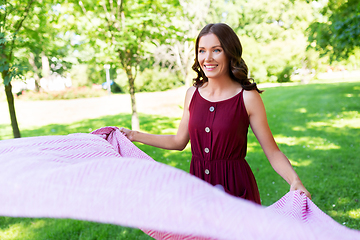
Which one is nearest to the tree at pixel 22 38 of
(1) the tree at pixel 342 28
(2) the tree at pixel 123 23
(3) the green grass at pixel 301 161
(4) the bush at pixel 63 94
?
(2) the tree at pixel 123 23

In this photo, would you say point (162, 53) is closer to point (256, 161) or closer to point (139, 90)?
point (139, 90)

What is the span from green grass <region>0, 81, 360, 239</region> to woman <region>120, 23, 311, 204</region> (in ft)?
7.72

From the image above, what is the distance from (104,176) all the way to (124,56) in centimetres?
882

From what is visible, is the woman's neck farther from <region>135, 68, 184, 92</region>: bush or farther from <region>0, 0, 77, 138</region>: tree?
<region>135, 68, 184, 92</region>: bush

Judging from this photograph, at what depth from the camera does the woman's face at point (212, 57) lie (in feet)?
6.45

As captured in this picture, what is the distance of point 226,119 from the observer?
1982mm

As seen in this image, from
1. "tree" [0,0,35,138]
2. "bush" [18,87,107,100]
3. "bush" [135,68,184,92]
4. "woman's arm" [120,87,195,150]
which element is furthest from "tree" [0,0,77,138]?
"bush" [135,68,184,92]

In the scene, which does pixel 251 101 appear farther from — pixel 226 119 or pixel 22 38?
pixel 22 38

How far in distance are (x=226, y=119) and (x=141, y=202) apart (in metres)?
1.08

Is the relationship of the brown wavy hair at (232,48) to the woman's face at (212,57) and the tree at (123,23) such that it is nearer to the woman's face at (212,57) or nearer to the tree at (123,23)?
the woman's face at (212,57)

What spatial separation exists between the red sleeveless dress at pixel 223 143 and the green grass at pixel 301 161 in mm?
2333

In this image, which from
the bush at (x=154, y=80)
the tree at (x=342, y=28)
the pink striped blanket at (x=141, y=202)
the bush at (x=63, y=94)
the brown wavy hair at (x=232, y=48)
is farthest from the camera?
the bush at (x=154, y=80)

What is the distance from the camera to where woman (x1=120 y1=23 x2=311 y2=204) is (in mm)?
1971

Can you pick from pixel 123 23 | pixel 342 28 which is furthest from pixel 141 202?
pixel 342 28
